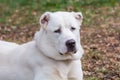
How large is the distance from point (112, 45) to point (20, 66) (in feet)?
12.2

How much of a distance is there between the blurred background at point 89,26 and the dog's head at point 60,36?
178 cm

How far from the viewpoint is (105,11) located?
47.6 ft

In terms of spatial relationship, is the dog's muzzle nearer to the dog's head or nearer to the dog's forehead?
the dog's head

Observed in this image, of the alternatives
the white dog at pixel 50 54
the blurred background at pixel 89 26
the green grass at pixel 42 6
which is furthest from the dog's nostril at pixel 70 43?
the green grass at pixel 42 6

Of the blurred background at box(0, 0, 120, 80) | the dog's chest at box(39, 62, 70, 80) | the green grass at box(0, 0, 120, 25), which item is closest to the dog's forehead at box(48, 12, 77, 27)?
the dog's chest at box(39, 62, 70, 80)

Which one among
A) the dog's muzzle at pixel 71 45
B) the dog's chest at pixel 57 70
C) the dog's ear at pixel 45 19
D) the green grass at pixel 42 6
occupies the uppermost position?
the dog's ear at pixel 45 19

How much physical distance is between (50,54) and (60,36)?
1.03 feet

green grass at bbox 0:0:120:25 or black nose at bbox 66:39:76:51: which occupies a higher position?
black nose at bbox 66:39:76:51

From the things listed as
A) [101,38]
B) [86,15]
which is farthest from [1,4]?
[101,38]

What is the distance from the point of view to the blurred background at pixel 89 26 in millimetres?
9273

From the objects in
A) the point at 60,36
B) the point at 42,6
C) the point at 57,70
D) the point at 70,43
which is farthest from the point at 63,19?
the point at 42,6

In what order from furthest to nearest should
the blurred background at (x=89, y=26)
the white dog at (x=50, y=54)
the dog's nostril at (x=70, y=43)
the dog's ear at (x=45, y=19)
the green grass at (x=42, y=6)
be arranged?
1. the green grass at (x=42, y=6)
2. the blurred background at (x=89, y=26)
3. the dog's ear at (x=45, y=19)
4. the white dog at (x=50, y=54)
5. the dog's nostril at (x=70, y=43)

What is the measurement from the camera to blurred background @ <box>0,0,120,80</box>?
9.27 m

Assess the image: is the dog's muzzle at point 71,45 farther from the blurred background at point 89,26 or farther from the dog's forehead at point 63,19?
the blurred background at point 89,26
